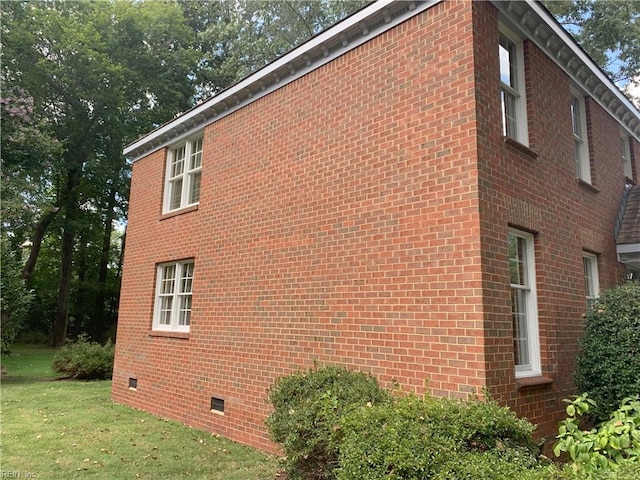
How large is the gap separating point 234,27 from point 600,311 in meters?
21.0

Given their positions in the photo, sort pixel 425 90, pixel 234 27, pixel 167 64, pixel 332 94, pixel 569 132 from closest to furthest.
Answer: pixel 425 90 < pixel 332 94 < pixel 569 132 < pixel 234 27 < pixel 167 64

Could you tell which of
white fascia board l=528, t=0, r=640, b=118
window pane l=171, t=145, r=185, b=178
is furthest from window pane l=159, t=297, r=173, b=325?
white fascia board l=528, t=0, r=640, b=118

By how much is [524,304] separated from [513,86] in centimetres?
315

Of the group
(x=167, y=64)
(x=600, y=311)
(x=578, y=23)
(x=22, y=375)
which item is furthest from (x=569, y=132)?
(x=167, y=64)

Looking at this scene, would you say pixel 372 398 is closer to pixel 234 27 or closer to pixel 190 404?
pixel 190 404

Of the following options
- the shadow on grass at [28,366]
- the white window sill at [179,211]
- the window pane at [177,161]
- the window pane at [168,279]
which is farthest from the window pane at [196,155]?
the shadow on grass at [28,366]

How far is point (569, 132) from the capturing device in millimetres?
7781

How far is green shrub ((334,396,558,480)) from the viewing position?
3.54 meters

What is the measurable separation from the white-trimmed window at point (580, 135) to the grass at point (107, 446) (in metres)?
7.16

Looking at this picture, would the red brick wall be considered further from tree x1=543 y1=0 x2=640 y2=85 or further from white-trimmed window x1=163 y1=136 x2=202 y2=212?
tree x1=543 y1=0 x2=640 y2=85

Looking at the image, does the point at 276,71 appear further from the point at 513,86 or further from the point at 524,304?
the point at 524,304

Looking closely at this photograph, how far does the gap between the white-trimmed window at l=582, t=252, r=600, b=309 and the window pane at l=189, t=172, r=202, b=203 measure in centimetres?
774

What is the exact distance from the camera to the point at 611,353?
580cm

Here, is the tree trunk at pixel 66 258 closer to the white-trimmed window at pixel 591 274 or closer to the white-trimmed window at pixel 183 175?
the white-trimmed window at pixel 183 175
